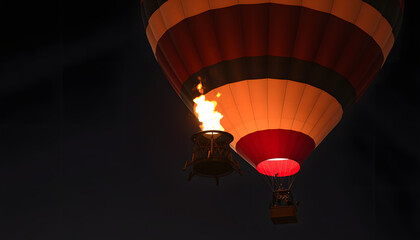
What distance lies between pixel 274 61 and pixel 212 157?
3.22 m

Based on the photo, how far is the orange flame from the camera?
16.2m

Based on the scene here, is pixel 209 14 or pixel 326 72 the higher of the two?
pixel 209 14

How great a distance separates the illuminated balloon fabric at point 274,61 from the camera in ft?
55.0

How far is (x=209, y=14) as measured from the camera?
16.9m

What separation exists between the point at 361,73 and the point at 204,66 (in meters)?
2.80

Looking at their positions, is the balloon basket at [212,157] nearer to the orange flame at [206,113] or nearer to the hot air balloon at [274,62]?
the orange flame at [206,113]

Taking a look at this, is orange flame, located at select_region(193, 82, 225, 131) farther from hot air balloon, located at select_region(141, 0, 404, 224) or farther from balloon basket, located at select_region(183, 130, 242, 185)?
balloon basket, located at select_region(183, 130, 242, 185)

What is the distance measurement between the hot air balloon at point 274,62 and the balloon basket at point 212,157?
88.0 inches

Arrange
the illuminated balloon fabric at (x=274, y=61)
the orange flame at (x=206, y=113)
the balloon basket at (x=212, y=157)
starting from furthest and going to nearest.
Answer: the illuminated balloon fabric at (x=274, y=61) < the orange flame at (x=206, y=113) < the balloon basket at (x=212, y=157)

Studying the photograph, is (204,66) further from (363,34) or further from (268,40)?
(363,34)

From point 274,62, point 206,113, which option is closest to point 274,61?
point 274,62

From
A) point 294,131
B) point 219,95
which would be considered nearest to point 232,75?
point 219,95

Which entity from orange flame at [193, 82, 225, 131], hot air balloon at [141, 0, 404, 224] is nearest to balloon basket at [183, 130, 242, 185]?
orange flame at [193, 82, 225, 131]

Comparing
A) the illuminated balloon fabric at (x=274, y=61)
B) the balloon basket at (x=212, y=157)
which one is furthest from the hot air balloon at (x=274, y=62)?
the balloon basket at (x=212, y=157)
